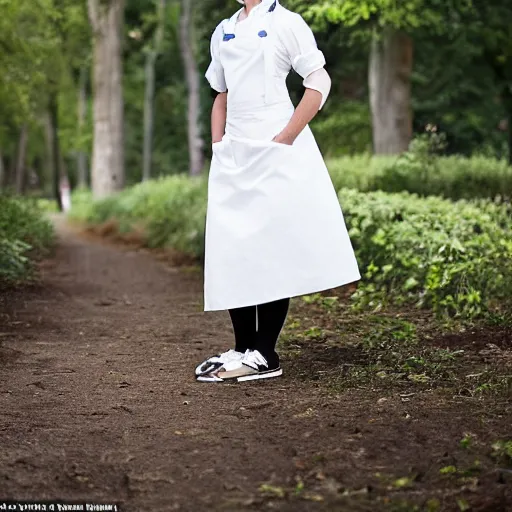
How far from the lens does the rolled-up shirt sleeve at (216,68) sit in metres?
5.73

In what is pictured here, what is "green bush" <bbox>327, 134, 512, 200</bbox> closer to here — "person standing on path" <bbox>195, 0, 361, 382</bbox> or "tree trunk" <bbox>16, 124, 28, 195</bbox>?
"person standing on path" <bbox>195, 0, 361, 382</bbox>

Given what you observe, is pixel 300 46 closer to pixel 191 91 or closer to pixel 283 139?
pixel 283 139

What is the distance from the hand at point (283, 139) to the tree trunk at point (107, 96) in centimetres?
2098

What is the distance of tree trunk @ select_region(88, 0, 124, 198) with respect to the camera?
25672 millimetres

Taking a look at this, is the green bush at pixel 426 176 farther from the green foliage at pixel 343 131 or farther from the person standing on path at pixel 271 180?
the green foliage at pixel 343 131

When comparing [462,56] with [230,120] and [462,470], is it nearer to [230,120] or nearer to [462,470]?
[230,120]

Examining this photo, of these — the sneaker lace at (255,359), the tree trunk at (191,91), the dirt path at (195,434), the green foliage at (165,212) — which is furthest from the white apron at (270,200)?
the tree trunk at (191,91)

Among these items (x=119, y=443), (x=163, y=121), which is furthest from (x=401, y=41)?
(x=163, y=121)

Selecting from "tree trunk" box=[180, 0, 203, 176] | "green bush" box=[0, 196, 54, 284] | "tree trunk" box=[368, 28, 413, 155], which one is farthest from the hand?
"tree trunk" box=[180, 0, 203, 176]

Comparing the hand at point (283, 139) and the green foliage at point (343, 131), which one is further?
the green foliage at point (343, 131)

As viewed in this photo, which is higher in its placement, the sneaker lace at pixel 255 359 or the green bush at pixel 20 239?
the sneaker lace at pixel 255 359

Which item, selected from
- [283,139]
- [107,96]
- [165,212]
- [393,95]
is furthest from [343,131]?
[283,139]

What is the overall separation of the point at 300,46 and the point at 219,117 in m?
0.66

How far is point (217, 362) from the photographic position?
5805mm
